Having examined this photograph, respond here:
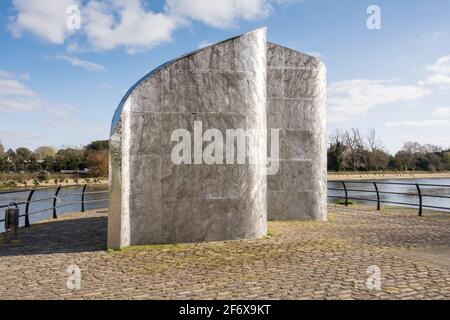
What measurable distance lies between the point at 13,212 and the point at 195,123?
5.21 m

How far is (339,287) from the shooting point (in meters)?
4.89

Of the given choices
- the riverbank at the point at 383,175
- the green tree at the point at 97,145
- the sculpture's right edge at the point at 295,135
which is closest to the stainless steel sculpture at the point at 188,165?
the sculpture's right edge at the point at 295,135

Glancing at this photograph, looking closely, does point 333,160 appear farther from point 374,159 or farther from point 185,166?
point 185,166

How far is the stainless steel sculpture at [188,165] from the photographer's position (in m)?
7.70

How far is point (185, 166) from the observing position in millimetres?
8078

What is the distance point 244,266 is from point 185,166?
285 cm

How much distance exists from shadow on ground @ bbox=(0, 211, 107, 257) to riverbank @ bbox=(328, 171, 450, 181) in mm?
57997

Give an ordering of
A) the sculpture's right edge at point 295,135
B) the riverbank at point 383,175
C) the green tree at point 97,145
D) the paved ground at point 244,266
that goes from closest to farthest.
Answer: the paved ground at point 244,266, the sculpture's right edge at point 295,135, the riverbank at point 383,175, the green tree at point 97,145

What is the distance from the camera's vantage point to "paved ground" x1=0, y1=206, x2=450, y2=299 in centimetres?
480

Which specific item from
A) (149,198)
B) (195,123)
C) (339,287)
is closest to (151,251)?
(149,198)

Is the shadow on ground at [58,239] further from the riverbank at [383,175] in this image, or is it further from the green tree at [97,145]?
the green tree at [97,145]

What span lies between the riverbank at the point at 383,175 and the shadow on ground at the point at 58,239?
190 feet

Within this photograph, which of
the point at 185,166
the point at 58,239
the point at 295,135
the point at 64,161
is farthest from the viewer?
the point at 64,161

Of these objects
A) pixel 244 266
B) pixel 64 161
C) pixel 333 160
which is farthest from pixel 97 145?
pixel 244 266
